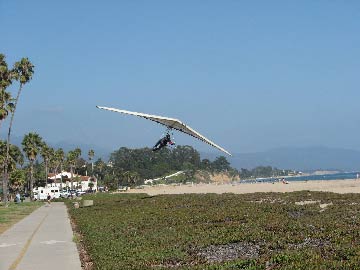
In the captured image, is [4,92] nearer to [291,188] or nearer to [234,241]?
[291,188]

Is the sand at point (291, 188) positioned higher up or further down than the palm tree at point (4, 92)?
further down

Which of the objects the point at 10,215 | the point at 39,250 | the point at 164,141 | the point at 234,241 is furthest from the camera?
the point at 164,141

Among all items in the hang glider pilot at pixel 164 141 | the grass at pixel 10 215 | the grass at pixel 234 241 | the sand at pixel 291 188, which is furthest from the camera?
the sand at pixel 291 188

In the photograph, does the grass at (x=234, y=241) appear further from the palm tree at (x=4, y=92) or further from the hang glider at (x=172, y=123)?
the palm tree at (x=4, y=92)

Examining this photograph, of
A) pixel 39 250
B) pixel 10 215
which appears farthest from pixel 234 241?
pixel 10 215

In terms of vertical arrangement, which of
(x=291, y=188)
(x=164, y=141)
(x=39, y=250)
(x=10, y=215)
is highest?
(x=164, y=141)

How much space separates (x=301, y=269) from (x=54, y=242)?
12492mm

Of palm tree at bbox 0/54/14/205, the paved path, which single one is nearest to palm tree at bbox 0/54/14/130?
palm tree at bbox 0/54/14/205

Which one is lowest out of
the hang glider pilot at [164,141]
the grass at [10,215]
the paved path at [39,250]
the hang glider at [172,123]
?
the paved path at [39,250]

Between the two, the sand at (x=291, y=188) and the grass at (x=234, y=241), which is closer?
the grass at (x=234, y=241)

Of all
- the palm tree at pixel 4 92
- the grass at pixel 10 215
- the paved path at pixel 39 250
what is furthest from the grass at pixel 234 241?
the palm tree at pixel 4 92

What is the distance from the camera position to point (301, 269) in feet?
37.7

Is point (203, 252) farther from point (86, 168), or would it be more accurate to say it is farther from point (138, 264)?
point (86, 168)

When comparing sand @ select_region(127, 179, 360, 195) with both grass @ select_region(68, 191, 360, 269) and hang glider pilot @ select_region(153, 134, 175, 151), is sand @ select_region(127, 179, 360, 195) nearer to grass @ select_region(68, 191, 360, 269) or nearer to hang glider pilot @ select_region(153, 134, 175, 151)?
hang glider pilot @ select_region(153, 134, 175, 151)
